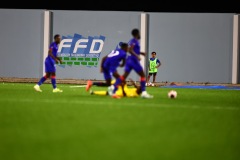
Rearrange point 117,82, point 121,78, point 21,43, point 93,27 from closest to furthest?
1. point 121,78
2. point 117,82
3. point 93,27
4. point 21,43

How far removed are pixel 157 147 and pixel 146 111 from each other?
5.00m

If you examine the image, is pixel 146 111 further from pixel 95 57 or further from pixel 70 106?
pixel 95 57

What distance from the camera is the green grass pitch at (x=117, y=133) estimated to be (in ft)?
22.7

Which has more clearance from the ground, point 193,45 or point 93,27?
point 93,27

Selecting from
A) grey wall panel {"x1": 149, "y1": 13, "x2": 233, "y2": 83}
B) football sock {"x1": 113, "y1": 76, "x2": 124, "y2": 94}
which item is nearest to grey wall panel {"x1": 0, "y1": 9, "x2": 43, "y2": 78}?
grey wall panel {"x1": 149, "y1": 13, "x2": 233, "y2": 83}

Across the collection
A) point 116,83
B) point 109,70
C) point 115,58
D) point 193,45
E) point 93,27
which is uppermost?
point 93,27

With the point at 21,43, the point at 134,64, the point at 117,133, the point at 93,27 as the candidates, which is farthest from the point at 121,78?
the point at 21,43

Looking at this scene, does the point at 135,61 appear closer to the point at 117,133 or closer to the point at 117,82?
the point at 117,82

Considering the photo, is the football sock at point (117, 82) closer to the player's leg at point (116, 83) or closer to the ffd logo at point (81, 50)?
the player's leg at point (116, 83)

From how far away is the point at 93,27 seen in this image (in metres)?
33.1

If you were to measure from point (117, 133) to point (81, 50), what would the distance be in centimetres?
2445

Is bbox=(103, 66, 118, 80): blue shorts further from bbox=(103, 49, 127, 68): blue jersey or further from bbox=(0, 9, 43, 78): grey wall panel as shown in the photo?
bbox=(0, 9, 43, 78): grey wall panel

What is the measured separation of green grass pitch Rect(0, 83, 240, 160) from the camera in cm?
693

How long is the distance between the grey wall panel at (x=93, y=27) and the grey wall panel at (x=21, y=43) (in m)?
1.23
